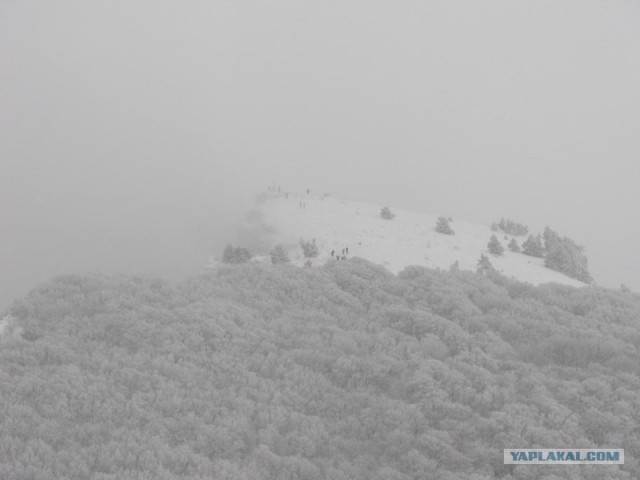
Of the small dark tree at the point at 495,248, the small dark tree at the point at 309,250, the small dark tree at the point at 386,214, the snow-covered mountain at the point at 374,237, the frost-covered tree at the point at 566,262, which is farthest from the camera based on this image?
the small dark tree at the point at 386,214

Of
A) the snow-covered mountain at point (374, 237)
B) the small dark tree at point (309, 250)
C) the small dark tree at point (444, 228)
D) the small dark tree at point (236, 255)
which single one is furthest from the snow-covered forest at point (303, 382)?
the small dark tree at point (444, 228)

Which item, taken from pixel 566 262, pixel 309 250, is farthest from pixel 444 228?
pixel 309 250

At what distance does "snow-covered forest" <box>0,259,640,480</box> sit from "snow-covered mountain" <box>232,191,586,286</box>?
59.0 ft

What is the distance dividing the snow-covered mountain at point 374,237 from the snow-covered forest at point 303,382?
708 inches

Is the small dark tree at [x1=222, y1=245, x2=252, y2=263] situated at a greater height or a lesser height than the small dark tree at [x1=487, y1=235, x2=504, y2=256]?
lesser

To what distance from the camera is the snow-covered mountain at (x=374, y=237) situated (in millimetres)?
33281

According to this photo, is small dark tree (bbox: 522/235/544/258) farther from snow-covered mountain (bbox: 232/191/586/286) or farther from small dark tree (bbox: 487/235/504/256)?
small dark tree (bbox: 487/235/504/256)

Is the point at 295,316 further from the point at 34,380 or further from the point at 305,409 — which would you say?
the point at 34,380

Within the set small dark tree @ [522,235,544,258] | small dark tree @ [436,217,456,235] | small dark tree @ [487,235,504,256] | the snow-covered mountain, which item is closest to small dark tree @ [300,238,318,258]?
the snow-covered mountain

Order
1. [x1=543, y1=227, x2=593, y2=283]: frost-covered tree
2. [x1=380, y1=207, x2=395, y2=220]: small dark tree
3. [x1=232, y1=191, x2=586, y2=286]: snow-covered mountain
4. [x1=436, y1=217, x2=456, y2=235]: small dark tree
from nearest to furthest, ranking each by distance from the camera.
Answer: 1. [x1=232, y1=191, x2=586, y2=286]: snow-covered mountain
2. [x1=543, y1=227, x2=593, y2=283]: frost-covered tree
3. [x1=436, y1=217, x2=456, y2=235]: small dark tree
4. [x1=380, y1=207, x2=395, y2=220]: small dark tree

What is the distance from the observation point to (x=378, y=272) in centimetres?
1203

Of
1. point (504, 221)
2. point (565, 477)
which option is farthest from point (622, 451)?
point (504, 221)

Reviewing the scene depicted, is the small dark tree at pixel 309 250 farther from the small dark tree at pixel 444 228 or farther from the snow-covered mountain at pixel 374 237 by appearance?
the small dark tree at pixel 444 228

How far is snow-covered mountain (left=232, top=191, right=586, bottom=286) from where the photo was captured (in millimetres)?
33281
